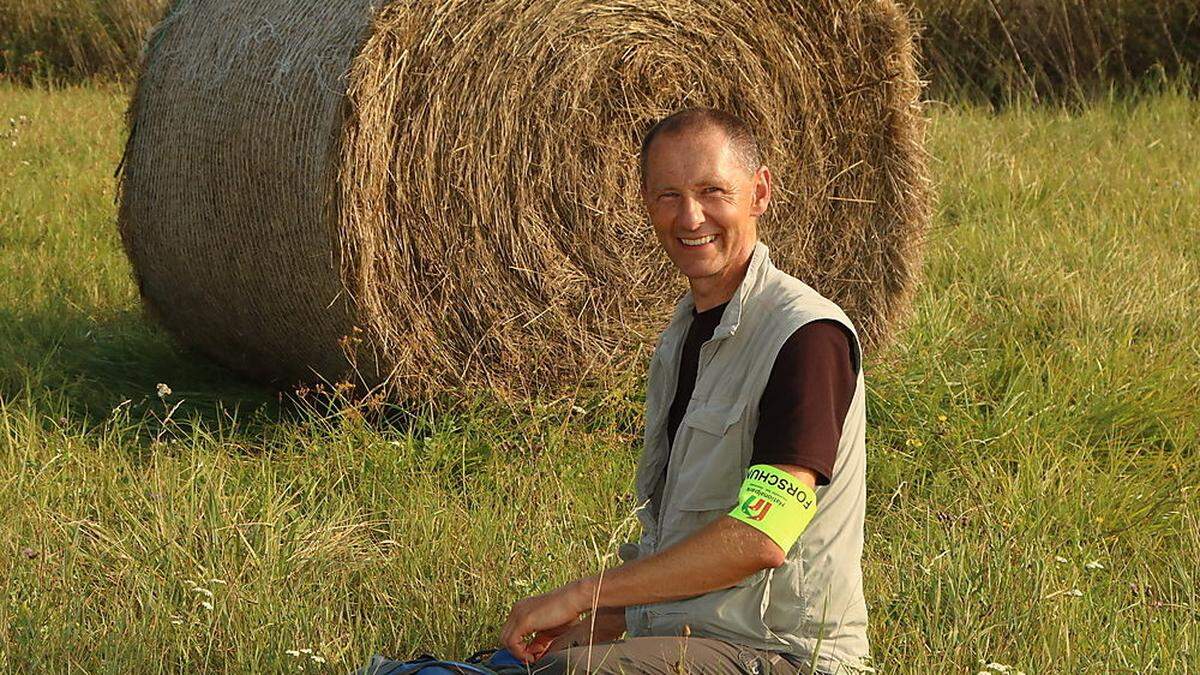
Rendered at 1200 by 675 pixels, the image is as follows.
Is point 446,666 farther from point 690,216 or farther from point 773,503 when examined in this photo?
point 690,216

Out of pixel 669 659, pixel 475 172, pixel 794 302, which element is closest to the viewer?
pixel 669 659

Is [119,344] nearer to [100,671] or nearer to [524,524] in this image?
[524,524]

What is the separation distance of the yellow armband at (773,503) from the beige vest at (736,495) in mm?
177

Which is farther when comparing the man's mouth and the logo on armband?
the man's mouth

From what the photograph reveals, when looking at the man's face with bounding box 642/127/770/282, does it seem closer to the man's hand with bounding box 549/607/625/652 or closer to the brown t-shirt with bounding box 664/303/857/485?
the brown t-shirt with bounding box 664/303/857/485

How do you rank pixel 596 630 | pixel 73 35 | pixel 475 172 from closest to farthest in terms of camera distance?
pixel 596 630 → pixel 475 172 → pixel 73 35

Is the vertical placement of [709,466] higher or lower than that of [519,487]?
higher

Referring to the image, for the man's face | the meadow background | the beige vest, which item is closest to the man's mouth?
the man's face

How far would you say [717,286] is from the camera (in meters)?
3.51

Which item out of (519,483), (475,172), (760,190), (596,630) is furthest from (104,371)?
(760,190)

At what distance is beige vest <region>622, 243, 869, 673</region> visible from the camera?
10.6ft

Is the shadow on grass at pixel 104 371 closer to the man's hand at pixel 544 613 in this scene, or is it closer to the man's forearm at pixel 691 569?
the man's hand at pixel 544 613

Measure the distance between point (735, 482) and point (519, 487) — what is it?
175 cm

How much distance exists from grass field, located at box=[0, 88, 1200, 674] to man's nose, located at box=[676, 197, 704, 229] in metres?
1.00
